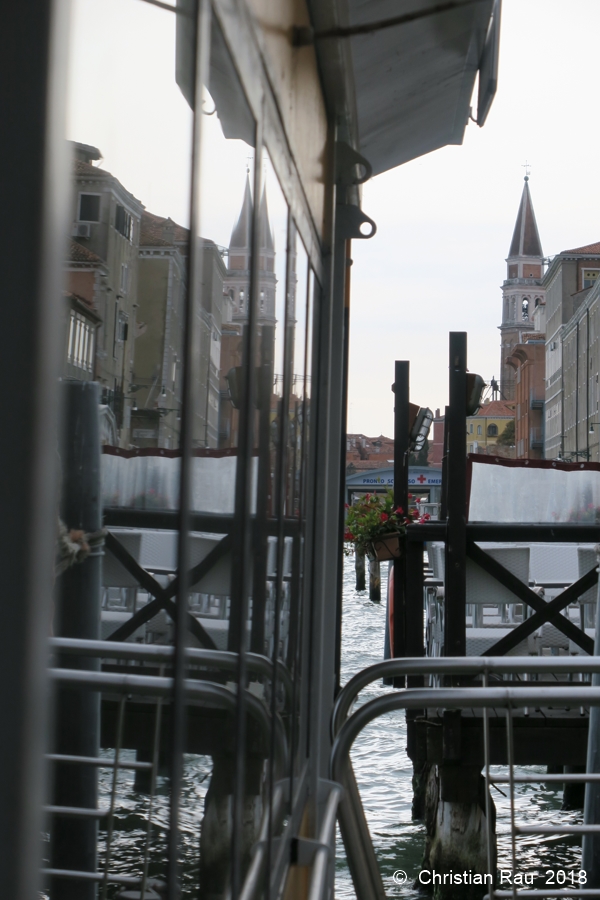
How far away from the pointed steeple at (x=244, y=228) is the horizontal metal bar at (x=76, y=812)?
0.55m

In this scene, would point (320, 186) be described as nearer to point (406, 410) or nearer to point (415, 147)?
point (415, 147)

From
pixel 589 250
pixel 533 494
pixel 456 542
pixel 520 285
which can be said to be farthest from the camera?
pixel 520 285

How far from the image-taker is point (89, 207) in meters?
0.45

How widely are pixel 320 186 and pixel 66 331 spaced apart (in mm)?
1899

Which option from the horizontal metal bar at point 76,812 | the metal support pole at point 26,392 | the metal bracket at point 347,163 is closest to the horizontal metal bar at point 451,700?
the metal bracket at point 347,163

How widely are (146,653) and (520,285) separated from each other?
103854 millimetres

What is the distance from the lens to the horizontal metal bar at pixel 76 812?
42cm

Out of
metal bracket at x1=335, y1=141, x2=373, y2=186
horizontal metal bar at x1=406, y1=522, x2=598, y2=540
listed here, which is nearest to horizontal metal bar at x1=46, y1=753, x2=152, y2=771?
metal bracket at x1=335, y1=141, x2=373, y2=186

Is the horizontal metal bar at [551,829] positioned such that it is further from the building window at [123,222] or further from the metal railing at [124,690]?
the building window at [123,222]

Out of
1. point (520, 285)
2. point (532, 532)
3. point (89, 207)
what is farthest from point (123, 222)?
point (520, 285)

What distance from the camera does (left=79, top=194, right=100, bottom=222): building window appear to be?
0.44 m

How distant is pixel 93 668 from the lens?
483mm

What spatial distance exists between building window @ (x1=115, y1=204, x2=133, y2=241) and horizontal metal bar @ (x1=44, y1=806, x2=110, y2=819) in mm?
274

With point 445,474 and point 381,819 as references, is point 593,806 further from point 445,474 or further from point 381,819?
point 381,819
